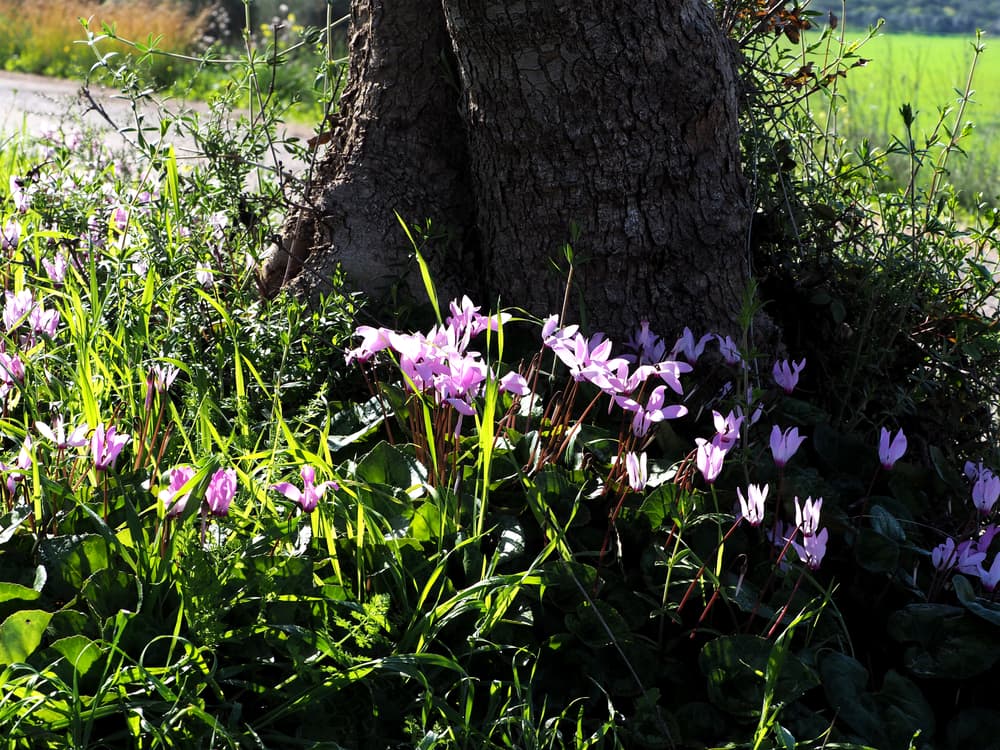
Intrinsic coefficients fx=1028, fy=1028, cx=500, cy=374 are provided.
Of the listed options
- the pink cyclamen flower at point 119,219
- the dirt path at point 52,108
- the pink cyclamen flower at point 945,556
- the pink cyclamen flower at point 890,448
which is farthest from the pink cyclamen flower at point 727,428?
the dirt path at point 52,108

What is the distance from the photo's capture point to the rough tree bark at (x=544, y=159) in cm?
256

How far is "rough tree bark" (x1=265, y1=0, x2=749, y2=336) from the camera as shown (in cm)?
256

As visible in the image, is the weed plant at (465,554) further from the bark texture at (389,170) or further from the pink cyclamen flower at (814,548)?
the bark texture at (389,170)

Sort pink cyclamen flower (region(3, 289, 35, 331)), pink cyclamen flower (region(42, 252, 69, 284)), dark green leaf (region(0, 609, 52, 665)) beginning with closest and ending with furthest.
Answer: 1. dark green leaf (region(0, 609, 52, 665))
2. pink cyclamen flower (region(3, 289, 35, 331))
3. pink cyclamen flower (region(42, 252, 69, 284))

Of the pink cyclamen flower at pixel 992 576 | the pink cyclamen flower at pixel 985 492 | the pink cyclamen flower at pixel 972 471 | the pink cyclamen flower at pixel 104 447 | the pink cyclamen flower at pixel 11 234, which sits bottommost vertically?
the pink cyclamen flower at pixel 992 576

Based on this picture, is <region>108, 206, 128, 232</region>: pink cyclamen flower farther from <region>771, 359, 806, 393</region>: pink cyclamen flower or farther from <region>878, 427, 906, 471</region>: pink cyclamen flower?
<region>878, 427, 906, 471</region>: pink cyclamen flower

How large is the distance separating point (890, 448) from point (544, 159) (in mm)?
1119

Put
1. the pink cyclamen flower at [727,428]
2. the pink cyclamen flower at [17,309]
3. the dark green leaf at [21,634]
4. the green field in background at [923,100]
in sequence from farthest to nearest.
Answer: the green field in background at [923,100] → the pink cyclamen flower at [17,309] → the pink cyclamen flower at [727,428] → the dark green leaf at [21,634]

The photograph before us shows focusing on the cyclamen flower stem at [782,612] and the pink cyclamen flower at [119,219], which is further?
the pink cyclamen flower at [119,219]

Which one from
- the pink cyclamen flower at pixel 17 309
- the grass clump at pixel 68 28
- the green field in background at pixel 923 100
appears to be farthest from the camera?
the grass clump at pixel 68 28

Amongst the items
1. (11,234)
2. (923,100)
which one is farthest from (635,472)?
(923,100)

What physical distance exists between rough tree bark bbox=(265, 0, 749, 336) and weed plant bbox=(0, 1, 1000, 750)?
7.4 inches

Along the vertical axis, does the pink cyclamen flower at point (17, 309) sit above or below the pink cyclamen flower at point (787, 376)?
above

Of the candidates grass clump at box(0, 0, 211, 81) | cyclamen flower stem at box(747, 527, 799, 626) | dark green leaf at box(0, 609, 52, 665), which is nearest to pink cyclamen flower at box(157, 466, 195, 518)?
dark green leaf at box(0, 609, 52, 665)
